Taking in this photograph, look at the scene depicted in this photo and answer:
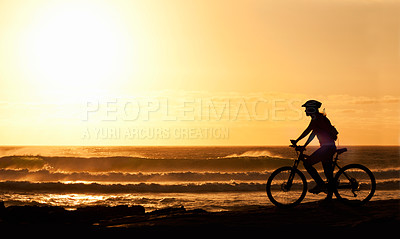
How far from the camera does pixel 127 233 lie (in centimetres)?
870

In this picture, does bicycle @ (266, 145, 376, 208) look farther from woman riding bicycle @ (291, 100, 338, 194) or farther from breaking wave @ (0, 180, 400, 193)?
breaking wave @ (0, 180, 400, 193)

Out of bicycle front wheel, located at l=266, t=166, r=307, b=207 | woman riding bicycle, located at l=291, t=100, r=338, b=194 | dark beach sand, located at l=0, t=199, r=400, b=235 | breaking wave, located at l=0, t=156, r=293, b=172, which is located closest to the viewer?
dark beach sand, located at l=0, t=199, r=400, b=235

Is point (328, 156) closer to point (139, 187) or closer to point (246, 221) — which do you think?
point (246, 221)

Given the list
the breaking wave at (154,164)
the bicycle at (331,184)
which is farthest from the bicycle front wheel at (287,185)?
the breaking wave at (154,164)

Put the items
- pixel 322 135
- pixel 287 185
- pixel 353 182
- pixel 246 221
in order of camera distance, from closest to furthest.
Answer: pixel 246 221, pixel 322 135, pixel 287 185, pixel 353 182

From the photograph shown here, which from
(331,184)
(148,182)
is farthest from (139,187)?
(331,184)

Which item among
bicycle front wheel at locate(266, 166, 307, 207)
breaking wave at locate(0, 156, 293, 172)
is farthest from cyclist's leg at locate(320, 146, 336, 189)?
breaking wave at locate(0, 156, 293, 172)

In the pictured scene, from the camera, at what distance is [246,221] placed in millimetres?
9633

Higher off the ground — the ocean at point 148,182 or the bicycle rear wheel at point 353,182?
the bicycle rear wheel at point 353,182

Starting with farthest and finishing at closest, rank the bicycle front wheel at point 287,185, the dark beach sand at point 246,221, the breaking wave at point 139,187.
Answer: the breaking wave at point 139,187, the bicycle front wheel at point 287,185, the dark beach sand at point 246,221

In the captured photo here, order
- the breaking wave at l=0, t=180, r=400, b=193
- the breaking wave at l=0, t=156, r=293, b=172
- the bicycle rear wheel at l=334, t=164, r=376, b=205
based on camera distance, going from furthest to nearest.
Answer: the breaking wave at l=0, t=156, r=293, b=172 → the breaking wave at l=0, t=180, r=400, b=193 → the bicycle rear wheel at l=334, t=164, r=376, b=205

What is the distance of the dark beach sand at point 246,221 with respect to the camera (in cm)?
881

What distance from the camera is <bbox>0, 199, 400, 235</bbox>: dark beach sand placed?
8812 millimetres

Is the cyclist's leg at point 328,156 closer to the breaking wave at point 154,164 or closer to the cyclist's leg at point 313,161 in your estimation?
the cyclist's leg at point 313,161
